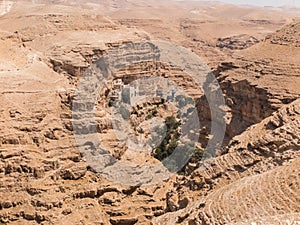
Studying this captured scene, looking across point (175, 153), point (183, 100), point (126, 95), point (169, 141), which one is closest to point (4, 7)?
point (126, 95)

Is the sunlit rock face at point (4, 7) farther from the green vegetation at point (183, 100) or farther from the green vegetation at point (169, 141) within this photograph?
the green vegetation at point (169, 141)

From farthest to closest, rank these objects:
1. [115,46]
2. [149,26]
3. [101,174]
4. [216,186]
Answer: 1. [149,26]
2. [115,46]
3. [101,174]
4. [216,186]

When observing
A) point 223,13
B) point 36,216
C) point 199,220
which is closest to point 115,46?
point 36,216

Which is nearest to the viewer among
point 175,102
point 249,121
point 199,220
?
point 199,220

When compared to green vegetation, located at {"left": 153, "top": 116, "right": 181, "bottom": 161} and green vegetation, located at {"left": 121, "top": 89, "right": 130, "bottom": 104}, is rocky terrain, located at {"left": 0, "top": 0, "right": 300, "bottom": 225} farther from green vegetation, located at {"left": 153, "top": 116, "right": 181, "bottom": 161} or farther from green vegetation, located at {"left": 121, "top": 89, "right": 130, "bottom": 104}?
green vegetation, located at {"left": 121, "top": 89, "right": 130, "bottom": 104}

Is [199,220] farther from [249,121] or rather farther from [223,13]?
[223,13]

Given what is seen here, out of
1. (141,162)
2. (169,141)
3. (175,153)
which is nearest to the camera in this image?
(141,162)

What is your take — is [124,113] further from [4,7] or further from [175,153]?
[4,7]

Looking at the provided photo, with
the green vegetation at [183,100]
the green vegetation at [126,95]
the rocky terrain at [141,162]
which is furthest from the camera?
the green vegetation at [183,100]

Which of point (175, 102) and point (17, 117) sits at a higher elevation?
point (17, 117)

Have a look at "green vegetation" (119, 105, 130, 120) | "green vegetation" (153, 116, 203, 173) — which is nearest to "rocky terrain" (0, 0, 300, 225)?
"green vegetation" (119, 105, 130, 120)

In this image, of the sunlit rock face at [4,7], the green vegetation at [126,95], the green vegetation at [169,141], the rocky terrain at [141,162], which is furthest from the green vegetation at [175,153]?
the sunlit rock face at [4,7]
